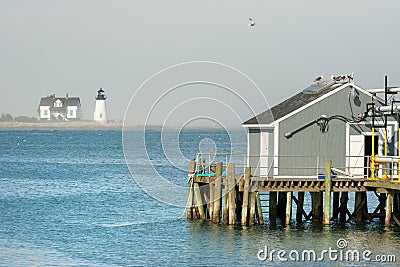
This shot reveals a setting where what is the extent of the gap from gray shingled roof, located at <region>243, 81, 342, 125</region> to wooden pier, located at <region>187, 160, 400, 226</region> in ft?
9.15

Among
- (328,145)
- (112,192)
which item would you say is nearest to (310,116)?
(328,145)

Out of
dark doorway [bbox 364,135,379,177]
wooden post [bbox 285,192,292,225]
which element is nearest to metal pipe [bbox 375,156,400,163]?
dark doorway [bbox 364,135,379,177]

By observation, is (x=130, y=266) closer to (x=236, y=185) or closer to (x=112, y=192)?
(x=236, y=185)

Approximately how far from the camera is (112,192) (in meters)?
60.7

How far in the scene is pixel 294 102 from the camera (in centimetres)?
3984

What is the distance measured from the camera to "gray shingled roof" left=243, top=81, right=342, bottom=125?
3847cm

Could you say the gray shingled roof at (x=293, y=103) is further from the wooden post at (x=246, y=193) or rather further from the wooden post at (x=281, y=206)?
the wooden post at (x=281, y=206)

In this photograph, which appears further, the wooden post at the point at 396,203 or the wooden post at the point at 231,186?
the wooden post at the point at 396,203

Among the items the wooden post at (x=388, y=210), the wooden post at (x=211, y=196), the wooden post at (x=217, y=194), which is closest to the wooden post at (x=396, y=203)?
the wooden post at (x=388, y=210)

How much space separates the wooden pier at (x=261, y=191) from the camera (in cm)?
3625

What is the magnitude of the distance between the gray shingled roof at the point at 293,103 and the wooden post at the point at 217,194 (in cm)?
311

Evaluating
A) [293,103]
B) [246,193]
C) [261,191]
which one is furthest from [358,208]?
[246,193]

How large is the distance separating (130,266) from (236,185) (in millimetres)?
7834

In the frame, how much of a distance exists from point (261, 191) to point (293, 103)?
5.29 m
